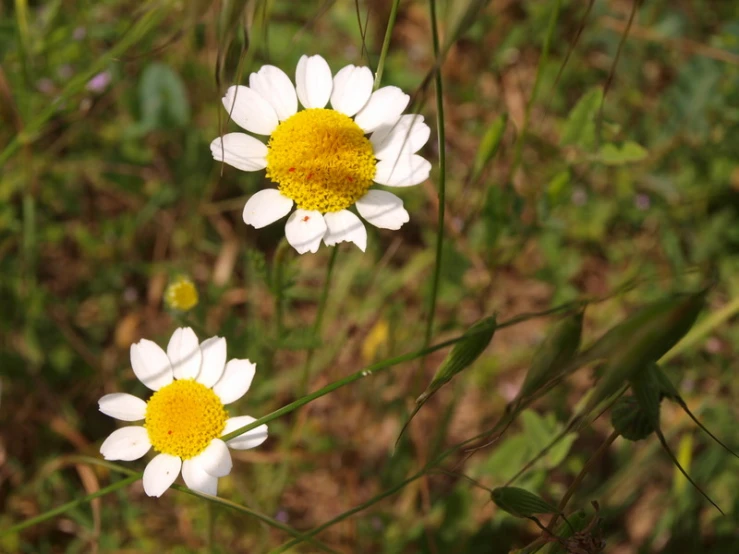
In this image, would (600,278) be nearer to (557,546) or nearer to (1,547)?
(557,546)

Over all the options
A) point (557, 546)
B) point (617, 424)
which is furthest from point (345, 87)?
point (557, 546)

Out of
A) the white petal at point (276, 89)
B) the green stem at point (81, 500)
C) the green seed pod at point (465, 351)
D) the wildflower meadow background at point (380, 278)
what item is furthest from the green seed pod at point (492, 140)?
the green stem at point (81, 500)

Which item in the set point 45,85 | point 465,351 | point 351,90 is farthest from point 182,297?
point 45,85

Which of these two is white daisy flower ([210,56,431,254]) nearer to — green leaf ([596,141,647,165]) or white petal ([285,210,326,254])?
white petal ([285,210,326,254])

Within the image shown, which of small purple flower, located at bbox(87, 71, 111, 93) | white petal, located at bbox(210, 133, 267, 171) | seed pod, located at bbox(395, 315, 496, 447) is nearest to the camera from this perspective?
seed pod, located at bbox(395, 315, 496, 447)

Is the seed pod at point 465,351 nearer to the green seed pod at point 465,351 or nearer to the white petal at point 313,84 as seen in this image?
the green seed pod at point 465,351

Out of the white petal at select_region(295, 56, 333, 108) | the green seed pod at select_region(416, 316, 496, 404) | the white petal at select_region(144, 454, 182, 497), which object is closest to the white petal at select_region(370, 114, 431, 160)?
the white petal at select_region(295, 56, 333, 108)
